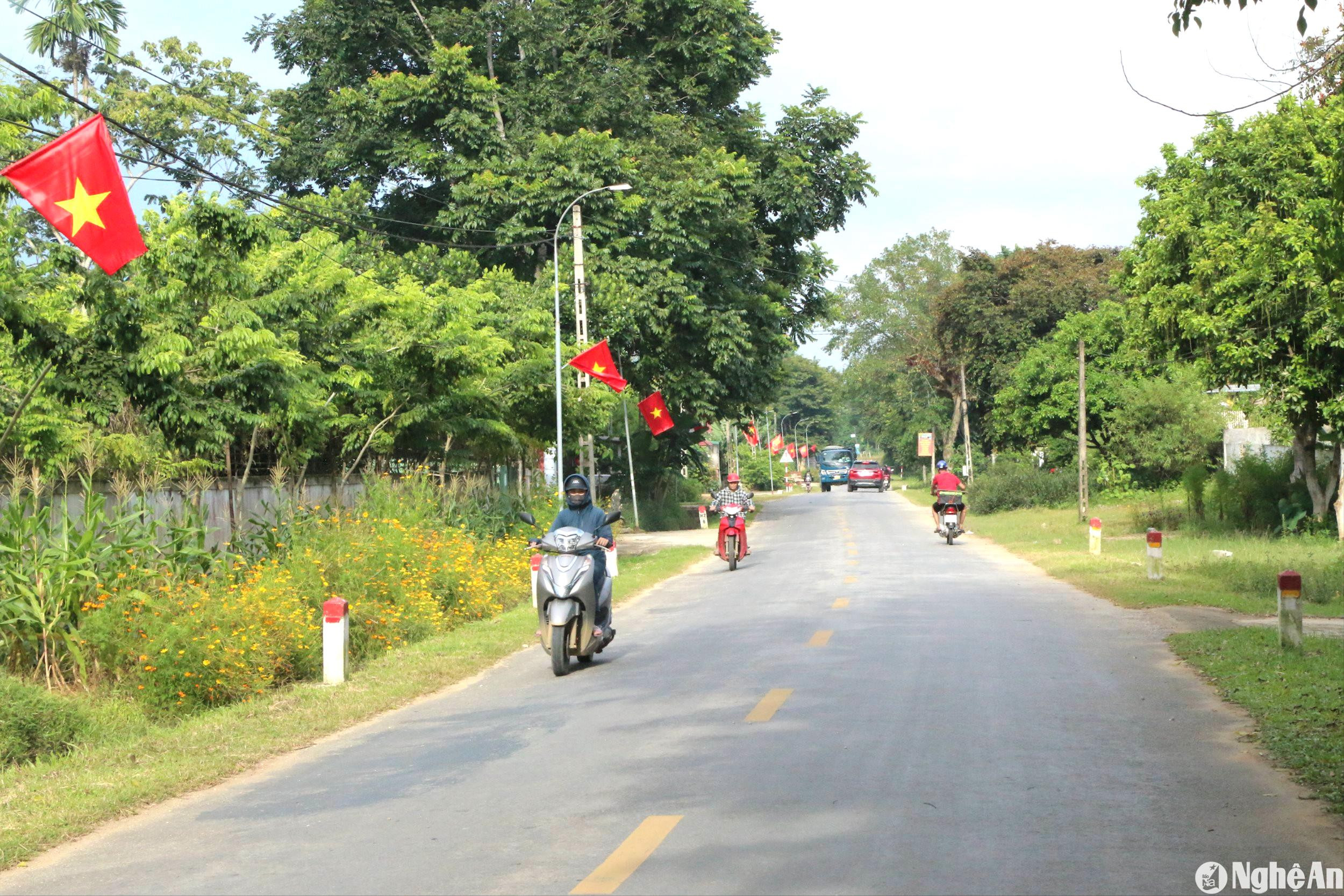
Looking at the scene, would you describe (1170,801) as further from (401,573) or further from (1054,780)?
(401,573)

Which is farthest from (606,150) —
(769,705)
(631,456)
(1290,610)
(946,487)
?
(769,705)

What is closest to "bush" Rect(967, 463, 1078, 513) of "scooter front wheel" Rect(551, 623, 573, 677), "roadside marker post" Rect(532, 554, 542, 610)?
"roadside marker post" Rect(532, 554, 542, 610)

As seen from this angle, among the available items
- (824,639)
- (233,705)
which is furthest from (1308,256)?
(233,705)

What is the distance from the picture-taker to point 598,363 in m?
26.4

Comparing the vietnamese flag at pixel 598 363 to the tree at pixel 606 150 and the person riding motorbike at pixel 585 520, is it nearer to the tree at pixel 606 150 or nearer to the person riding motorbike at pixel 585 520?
the tree at pixel 606 150

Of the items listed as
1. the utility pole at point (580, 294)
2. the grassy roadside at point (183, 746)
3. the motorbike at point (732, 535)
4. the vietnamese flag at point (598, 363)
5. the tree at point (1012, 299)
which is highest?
the tree at point (1012, 299)

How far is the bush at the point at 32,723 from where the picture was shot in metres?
9.36

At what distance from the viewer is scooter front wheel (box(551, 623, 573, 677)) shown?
12227mm

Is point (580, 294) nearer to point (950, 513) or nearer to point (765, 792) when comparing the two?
point (950, 513)

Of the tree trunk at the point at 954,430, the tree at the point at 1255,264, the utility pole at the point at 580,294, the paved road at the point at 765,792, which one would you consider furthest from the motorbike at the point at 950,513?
the tree trunk at the point at 954,430

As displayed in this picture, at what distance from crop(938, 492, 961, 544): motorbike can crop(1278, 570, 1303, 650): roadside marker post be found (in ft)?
60.3

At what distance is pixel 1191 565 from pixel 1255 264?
20.7ft

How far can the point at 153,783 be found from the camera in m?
8.08

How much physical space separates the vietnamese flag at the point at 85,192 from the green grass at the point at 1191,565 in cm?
1306
